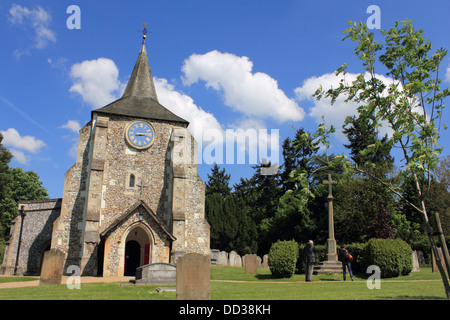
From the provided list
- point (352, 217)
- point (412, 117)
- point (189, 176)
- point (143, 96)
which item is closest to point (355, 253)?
point (352, 217)

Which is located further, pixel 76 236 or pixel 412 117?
pixel 76 236

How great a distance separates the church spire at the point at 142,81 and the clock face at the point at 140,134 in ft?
11.8

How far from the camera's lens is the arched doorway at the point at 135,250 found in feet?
71.2

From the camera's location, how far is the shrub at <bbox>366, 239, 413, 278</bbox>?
16.9m

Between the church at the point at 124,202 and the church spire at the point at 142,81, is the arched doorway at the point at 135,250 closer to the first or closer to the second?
the church at the point at 124,202

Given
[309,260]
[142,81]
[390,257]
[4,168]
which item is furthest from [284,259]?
[4,168]

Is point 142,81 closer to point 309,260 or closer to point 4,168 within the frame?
point 309,260

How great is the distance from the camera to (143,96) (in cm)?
2691

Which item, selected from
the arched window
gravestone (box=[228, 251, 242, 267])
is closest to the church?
the arched window

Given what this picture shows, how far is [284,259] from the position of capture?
1752 centimetres
